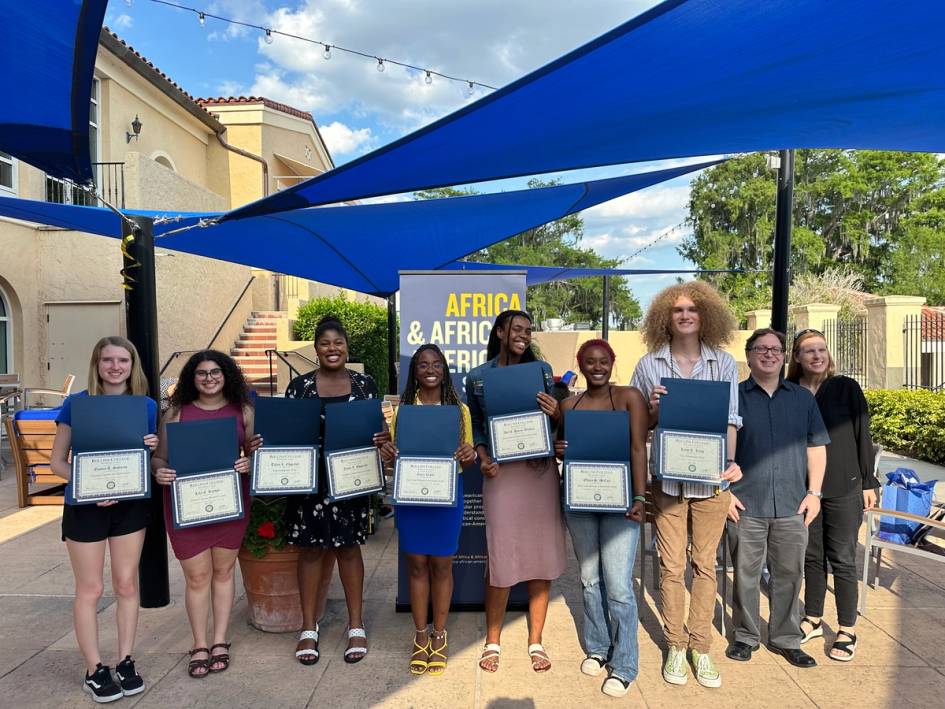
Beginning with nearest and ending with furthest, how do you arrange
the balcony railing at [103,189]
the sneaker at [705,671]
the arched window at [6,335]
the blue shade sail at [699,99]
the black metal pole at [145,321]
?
the blue shade sail at [699,99] < the sneaker at [705,671] < the black metal pole at [145,321] < the arched window at [6,335] < the balcony railing at [103,189]

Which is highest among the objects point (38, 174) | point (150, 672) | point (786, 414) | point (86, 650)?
point (38, 174)

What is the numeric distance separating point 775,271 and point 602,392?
3.52 m

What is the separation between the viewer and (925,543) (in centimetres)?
387

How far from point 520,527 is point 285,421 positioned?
3.99ft

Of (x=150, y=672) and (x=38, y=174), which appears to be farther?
(x=38, y=174)

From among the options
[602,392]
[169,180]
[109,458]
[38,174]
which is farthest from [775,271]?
[38,174]

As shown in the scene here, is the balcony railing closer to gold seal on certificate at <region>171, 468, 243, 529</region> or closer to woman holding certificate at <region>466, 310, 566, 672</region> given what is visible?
gold seal on certificate at <region>171, 468, 243, 529</region>

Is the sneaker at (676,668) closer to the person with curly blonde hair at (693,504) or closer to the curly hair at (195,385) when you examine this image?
the person with curly blonde hair at (693,504)

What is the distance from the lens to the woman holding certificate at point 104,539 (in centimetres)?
271

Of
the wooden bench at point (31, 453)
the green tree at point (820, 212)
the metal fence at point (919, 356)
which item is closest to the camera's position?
the wooden bench at point (31, 453)

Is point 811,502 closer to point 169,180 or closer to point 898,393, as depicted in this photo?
point 898,393

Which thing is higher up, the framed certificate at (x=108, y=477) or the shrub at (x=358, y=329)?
the shrub at (x=358, y=329)

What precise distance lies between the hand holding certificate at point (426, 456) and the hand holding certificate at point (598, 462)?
52 centimetres

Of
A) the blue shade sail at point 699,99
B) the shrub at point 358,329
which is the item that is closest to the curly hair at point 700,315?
the blue shade sail at point 699,99
